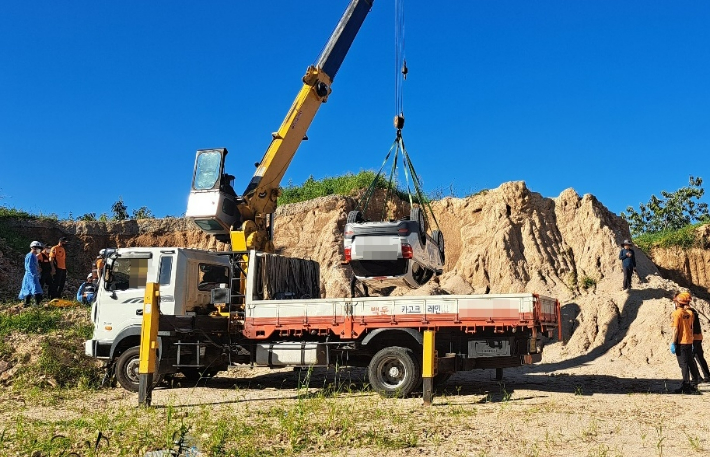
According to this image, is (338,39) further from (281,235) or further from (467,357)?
(281,235)

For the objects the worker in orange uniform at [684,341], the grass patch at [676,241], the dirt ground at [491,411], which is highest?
the grass patch at [676,241]

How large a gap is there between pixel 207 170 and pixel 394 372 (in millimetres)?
6497

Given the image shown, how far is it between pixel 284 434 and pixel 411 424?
1673 millimetres

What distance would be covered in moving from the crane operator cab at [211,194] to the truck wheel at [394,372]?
5342 mm

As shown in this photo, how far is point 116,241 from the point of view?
100 feet

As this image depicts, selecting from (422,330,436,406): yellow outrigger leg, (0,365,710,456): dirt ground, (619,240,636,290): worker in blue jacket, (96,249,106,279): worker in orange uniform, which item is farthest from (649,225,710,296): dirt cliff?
(96,249,106,279): worker in orange uniform

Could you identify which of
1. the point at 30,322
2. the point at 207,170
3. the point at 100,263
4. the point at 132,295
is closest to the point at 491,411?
the point at 132,295

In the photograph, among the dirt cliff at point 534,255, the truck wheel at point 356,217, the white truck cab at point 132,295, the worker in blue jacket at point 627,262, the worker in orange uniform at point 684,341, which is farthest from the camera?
the worker in blue jacket at point 627,262

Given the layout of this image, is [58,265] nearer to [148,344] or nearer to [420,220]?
[148,344]

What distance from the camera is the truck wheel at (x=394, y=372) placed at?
435 inches

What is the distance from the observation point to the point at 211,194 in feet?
47.5

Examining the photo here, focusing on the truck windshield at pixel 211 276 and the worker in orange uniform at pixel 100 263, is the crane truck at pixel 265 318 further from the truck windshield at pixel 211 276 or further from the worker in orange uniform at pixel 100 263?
the worker in orange uniform at pixel 100 263

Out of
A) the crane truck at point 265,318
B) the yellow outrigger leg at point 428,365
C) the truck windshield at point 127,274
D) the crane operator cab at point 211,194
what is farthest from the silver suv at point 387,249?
the truck windshield at point 127,274

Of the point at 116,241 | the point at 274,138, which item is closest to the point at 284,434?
the point at 274,138
